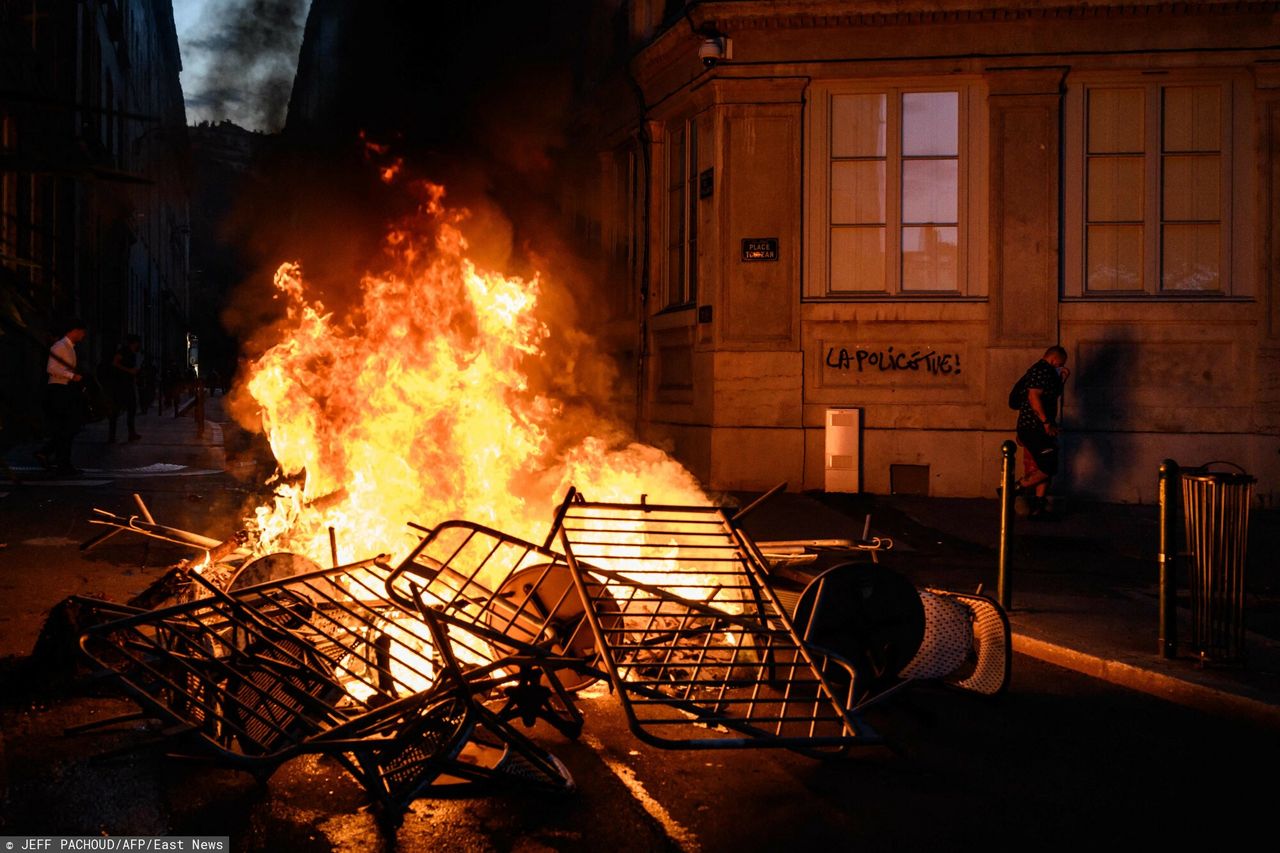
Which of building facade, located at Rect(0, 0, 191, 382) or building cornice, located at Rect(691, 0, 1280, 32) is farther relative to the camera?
building cornice, located at Rect(691, 0, 1280, 32)

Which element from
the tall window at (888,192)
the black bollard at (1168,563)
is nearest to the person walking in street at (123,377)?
the tall window at (888,192)

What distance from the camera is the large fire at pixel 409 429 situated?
6.36m

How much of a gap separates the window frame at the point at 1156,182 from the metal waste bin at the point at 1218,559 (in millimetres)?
8203

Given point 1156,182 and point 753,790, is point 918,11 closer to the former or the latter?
point 1156,182

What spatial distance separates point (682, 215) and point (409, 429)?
9.10 m

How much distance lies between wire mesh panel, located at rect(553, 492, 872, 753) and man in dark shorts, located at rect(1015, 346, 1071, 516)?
659 centimetres

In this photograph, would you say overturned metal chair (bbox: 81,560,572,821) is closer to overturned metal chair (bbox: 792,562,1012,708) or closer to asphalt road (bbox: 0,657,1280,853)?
asphalt road (bbox: 0,657,1280,853)

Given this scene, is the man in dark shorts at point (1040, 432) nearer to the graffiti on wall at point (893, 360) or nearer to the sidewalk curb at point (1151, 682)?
the graffiti on wall at point (893, 360)

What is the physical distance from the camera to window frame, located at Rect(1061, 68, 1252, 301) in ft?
43.1

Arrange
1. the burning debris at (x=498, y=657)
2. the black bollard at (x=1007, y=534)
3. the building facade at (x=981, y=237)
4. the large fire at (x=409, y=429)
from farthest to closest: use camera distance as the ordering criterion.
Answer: the building facade at (x=981, y=237)
the black bollard at (x=1007, y=534)
the large fire at (x=409, y=429)
the burning debris at (x=498, y=657)

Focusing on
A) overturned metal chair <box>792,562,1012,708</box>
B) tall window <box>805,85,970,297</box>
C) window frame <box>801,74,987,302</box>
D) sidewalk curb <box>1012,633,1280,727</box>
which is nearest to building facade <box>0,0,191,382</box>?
overturned metal chair <box>792,562,1012,708</box>

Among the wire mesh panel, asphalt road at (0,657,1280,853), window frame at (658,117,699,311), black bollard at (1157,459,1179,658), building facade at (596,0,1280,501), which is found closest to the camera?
asphalt road at (0,657,1280,853)

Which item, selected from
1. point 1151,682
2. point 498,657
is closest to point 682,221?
point 1151,682

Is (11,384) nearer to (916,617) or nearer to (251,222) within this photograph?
(251,222)
